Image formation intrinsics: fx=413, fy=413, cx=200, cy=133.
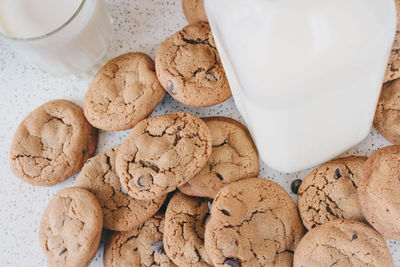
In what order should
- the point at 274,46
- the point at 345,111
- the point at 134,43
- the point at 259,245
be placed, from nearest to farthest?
1. the point at 274,46
2. the point at 345,111
3. the point at 259,245
4. the point at 134,43

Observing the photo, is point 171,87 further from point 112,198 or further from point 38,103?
point 38,103

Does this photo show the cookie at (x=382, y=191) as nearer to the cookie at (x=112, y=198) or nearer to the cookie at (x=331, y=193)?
the cookie at (x=331, y=193)

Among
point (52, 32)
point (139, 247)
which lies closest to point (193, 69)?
A: point (52, 32)

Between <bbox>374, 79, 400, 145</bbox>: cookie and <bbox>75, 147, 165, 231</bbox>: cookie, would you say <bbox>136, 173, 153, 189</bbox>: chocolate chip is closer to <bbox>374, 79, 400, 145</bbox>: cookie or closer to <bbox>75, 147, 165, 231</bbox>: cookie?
<bbox>75, 147, 165, 231</bbox>: cookie

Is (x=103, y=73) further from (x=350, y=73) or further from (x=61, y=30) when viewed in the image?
(x=350, y=73)

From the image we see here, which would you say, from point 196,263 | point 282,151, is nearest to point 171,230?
point 196,263

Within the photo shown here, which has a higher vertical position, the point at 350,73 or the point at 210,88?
the point at 350,73
